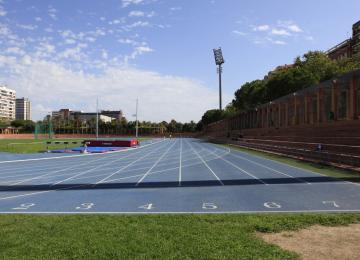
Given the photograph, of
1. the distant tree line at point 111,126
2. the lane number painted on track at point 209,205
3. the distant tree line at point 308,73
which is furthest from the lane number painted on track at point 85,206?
the distant tree line at point 111,126

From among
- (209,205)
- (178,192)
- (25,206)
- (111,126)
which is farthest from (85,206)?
(111,126)

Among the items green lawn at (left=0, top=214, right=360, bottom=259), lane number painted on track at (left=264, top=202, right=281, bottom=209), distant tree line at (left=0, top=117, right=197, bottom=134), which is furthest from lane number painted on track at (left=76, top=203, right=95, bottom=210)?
distant tree line at (left=0, top=117, right=197, bottom=134)

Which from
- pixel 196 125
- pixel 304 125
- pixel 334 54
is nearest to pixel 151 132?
pixel 196 125

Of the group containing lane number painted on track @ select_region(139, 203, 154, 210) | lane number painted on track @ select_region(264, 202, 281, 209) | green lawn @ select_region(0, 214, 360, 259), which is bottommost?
lane number painted on track @ select_region(139, 203, 154, 210)

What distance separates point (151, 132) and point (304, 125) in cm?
13279

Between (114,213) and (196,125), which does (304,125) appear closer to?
(114,213)

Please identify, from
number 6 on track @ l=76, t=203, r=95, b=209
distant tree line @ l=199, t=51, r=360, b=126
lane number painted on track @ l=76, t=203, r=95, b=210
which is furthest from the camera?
distant tree line @ l=199, t=51, r=360, b=126

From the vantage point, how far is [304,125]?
3269cm

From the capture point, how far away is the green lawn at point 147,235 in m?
6.09

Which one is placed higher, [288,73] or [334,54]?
[334,54]

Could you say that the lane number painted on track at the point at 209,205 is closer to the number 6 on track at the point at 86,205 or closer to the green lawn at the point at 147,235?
the green lawn at the point at 147,235

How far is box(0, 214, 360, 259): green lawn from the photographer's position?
6.09 metres

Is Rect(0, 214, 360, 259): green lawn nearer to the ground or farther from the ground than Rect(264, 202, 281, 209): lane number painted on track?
farther from the ground

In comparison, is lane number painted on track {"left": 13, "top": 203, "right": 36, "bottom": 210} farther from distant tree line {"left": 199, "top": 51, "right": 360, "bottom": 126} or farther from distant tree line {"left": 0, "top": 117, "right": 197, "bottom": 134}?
distant tree line {"left": 0, "top": 117, "right": 197, "bottom": 134}
